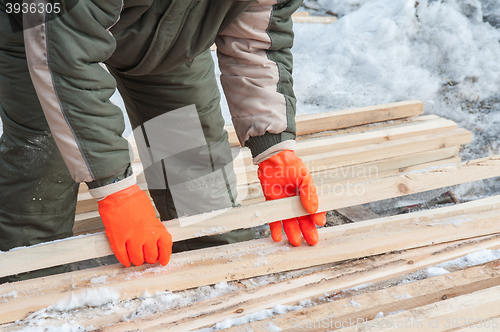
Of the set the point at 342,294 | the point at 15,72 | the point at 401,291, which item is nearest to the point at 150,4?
the point at 15,72

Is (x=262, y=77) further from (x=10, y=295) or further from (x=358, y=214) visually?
(x=358, y=214)

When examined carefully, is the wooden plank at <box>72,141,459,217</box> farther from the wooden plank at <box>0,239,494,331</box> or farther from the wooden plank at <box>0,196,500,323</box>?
the wooden plank at <box>0,239,494,331</box>

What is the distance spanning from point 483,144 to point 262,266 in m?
3.03

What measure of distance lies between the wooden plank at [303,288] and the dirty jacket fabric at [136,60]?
526mm

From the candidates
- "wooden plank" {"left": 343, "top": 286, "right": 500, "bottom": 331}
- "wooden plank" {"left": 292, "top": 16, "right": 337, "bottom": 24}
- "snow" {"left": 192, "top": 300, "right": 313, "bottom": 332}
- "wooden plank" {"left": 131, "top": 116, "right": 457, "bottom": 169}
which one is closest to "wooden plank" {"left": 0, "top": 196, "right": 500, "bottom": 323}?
"snow" {"left": 192, "top": 300, "right": 313, "bottom": 332}

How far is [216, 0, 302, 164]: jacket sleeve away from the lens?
1.52 meters

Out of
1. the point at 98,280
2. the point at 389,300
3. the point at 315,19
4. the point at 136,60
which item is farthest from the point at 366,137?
the point at 315,19

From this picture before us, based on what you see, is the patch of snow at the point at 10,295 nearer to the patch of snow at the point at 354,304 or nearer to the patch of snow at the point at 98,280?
the patch of snow at the point at 98,280

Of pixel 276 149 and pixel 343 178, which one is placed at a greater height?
pixel 276 149

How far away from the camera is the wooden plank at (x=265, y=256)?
1.30 metres

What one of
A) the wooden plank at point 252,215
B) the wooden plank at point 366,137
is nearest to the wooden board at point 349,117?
the wooden plank at point 366,137

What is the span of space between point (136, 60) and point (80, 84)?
1.46 ft

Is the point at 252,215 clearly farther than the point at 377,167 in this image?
No

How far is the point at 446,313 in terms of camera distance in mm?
1154
